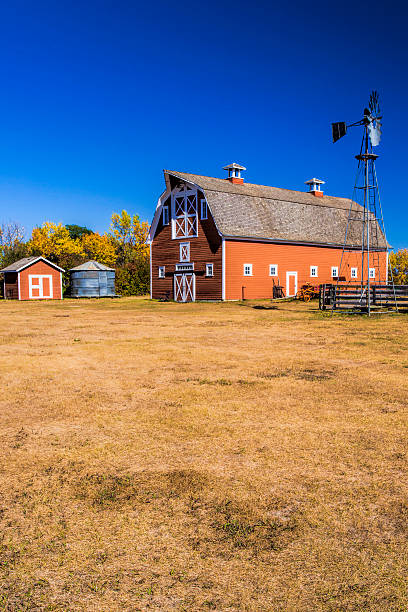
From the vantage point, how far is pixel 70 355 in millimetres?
10867

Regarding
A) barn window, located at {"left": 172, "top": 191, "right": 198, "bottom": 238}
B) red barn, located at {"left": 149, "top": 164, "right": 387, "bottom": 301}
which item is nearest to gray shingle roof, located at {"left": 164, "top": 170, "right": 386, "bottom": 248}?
red barn, located at {"left": 149, "top": 164, "right": 387, "bottom": 301}

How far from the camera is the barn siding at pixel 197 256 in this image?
34.5m

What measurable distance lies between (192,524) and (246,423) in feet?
7.73

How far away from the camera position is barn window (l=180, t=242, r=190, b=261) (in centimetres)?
3634

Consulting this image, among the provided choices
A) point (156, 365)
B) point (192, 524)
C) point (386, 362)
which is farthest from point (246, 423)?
point (386, 362)

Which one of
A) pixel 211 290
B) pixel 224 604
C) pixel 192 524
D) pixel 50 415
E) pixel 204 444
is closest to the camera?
pixel 224 604

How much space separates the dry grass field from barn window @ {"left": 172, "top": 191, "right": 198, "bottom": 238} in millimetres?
27851

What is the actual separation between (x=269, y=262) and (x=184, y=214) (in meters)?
7.32

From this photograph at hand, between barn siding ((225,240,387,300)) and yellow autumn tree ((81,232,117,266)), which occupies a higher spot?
yellow autumn tree ((81,232,117,266))

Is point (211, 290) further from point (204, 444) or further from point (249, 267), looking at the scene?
point (204, 444)

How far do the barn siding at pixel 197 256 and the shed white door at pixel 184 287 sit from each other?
1.49 feet

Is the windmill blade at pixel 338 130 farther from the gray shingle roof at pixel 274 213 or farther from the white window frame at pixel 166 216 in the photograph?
the white window frame at pixel 166 216

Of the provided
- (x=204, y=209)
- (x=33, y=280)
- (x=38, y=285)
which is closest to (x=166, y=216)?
(x=204, y=209)

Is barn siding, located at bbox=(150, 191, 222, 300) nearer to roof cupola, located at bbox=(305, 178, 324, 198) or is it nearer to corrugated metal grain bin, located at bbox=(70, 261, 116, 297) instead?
corrugated metal grain bin, located at bbox=(70, 261, 116, 297)
